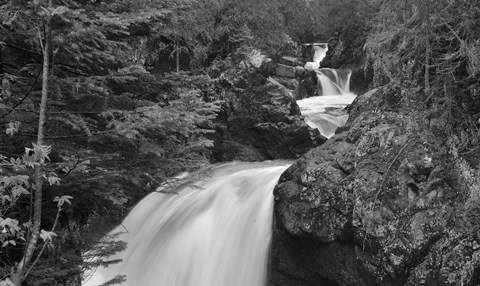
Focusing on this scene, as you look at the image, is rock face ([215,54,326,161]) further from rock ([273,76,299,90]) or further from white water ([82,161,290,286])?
rock ([273,76,299,90])

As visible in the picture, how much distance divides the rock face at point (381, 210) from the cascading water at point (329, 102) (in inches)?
269

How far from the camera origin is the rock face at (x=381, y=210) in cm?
391

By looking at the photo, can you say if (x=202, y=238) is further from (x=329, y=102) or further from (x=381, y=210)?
(x=329, y=102)

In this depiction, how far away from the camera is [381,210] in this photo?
4.54m

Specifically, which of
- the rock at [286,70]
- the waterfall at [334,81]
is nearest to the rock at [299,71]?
the rock at [286,70]

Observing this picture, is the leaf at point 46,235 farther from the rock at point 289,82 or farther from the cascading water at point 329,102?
the rock at point 289,82

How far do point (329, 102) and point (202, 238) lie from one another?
35.3ft

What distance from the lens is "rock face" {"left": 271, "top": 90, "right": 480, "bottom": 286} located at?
154 inches

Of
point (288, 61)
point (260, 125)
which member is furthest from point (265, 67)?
point (288, 61)

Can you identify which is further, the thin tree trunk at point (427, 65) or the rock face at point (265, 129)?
the rock face at point (265, 129)

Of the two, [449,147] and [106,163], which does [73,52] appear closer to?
[106,163]

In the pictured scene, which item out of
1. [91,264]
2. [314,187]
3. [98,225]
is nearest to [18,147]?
[91,264]

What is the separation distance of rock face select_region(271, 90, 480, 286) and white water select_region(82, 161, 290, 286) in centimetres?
76

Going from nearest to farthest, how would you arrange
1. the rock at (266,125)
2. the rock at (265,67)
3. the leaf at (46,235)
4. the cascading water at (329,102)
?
the leaf at (46,235) → the rock at (266,125) → the cascading water at (329,102) → the rock at (265,67)
